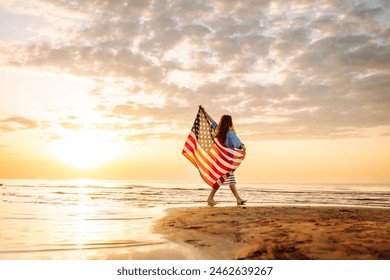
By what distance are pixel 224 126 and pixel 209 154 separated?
3.85 ft

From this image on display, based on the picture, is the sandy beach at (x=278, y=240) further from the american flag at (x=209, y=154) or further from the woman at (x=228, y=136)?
the woman at (x=228, y=136)

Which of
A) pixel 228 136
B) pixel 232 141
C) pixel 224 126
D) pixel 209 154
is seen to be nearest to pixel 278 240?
pixel 232 141

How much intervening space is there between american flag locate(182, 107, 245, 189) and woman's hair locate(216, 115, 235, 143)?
0.21m

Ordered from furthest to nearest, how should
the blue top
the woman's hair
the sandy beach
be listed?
the woman's hair
the blue top
the sandy beach

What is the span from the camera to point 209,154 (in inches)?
460

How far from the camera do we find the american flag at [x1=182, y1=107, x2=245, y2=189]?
1111 centimetres

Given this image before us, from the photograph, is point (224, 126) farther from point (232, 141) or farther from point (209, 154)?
point (209, 154)

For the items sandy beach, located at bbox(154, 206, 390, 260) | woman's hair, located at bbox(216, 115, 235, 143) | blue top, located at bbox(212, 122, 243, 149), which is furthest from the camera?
woman's hair, located at bbox(216, 115, 235, 143)

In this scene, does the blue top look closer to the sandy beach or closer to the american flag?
the american flag

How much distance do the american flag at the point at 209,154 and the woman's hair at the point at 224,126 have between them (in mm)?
214

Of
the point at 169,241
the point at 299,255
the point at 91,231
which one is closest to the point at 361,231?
the point at 299,255

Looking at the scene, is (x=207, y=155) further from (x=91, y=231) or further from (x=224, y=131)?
(x=91, y=231)

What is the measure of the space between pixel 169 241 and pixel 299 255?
2337mm

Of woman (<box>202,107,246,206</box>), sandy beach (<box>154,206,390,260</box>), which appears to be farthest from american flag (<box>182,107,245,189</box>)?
sandy beach (<box>154,206,390,260</box>)
